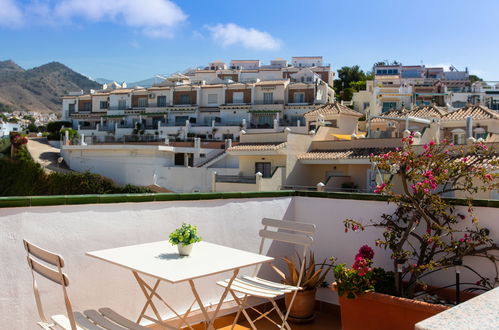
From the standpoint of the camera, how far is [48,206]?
4.14 metres

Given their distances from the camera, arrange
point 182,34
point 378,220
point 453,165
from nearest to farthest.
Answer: point 453,165 < point 378,220 < point 182,34

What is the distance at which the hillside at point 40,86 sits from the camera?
131625 millimetres

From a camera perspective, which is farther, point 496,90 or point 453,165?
point 496,90

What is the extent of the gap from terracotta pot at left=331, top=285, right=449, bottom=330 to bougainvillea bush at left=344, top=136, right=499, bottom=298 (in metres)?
0.33

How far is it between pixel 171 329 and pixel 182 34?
101 ft

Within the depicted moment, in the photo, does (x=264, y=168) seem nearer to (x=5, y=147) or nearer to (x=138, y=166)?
(x=138, y=166)

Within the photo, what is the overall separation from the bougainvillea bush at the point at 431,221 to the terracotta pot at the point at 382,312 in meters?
0.33

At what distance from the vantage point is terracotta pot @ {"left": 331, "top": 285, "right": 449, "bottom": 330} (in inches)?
170

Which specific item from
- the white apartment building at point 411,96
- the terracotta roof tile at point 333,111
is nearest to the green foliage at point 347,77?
the white apartment building at point 411,96

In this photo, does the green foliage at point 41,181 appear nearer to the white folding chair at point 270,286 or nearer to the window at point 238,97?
the window at point 238,97

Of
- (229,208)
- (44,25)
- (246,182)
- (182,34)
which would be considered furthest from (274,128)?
(44,25)

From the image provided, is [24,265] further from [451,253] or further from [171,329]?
[451,253]

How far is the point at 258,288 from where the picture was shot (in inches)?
172

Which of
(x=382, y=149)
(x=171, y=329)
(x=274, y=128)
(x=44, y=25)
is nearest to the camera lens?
(x=171, y=329)
